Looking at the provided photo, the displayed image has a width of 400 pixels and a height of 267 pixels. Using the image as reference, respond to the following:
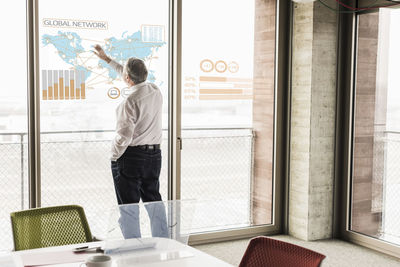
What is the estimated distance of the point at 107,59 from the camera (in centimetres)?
412

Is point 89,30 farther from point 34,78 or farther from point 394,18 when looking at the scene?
point 394,18

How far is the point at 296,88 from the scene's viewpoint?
15.8 feet

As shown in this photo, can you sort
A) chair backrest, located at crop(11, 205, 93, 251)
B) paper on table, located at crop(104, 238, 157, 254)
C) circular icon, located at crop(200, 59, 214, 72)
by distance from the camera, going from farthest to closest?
circular icon, located at crop(200, 59, 214, 72)
chair backrest, located at crop(11, 205, 93, 251)
paper on table, located at crop(104, 238, 157, 254)

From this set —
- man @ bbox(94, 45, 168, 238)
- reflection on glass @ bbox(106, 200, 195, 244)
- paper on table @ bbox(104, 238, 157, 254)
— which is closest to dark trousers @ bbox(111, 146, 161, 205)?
man @ bbox(94, 45, 168, 238)

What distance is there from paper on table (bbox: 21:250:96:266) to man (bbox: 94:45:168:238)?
Result: 1.71m

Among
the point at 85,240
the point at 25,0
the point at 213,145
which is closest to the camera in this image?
the point at 85,240

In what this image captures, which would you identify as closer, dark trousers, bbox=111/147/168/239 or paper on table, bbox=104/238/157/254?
paper on table, bbox=104/238/157/254

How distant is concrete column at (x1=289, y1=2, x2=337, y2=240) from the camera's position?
466 cm

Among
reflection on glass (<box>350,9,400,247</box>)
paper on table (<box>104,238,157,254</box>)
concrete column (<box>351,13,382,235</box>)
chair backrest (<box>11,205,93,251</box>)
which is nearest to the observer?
paper on table (<box>104,238,157,254</box>)

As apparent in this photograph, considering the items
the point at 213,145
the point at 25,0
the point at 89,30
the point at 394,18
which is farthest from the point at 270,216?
the point at 25,0

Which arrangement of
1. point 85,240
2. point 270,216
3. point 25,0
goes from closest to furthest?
point 85,240
point 25,0
point 270,216

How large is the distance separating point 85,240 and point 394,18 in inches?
122

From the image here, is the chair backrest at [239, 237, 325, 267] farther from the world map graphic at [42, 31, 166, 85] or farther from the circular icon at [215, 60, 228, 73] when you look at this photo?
the circular icon at [215, 60, 228, 73]

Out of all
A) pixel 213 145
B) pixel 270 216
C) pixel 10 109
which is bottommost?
pixel 270 216
